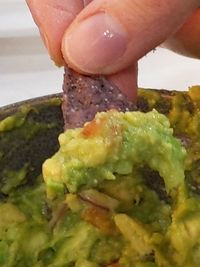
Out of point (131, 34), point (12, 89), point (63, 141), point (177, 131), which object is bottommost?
point (12, 89)

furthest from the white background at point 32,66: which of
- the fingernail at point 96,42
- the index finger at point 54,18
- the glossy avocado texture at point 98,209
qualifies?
the fingernail at point 96,42

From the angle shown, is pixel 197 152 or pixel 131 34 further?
pixel 197 152

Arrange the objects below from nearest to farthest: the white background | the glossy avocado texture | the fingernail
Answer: the fingernail < the glossy avocado texture < the white background

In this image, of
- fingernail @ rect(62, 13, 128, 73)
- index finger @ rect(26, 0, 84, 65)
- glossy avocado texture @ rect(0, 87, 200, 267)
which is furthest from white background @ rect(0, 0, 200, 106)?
fingernail @ rect(62, 13, 128, 73)

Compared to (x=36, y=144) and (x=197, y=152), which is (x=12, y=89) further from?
(x=197, y=152)

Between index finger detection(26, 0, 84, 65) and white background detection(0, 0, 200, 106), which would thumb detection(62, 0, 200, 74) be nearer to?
index finger detection(26, 0, 84, 65)

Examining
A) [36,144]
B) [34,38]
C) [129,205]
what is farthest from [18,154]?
[34,38]

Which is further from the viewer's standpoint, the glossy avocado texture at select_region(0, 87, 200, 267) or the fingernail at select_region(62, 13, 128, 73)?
the glossy avocado texture at select_region(0, 87, 200, 267)
